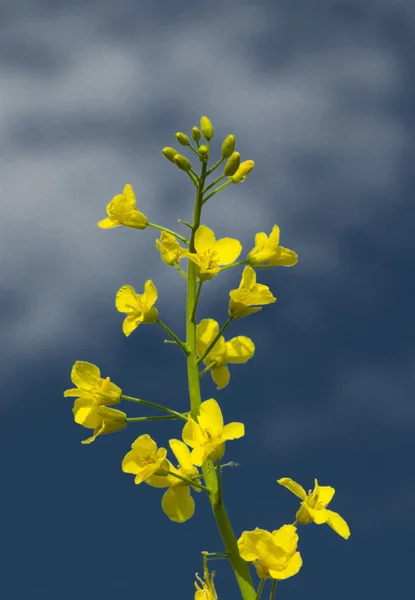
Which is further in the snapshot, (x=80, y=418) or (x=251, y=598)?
(x=80, y=418)

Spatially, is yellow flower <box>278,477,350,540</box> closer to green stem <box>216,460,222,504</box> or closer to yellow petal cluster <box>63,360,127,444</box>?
green stem <box>216,460,222,504</box>

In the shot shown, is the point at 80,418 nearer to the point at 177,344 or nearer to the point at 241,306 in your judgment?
the point at 177,344

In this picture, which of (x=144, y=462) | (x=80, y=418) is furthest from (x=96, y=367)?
(x=144, y=462)

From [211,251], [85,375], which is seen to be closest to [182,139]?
[211,251]

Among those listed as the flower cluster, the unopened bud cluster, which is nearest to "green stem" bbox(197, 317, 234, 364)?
the flower cluster

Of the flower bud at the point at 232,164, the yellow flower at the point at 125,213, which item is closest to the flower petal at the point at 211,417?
the yellow flower at the point at 125,213

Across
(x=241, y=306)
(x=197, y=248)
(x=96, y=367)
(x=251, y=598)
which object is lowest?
(x=251, y=598)

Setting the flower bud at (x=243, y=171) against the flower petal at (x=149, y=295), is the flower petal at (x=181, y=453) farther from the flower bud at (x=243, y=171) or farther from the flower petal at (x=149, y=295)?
the flower bud at (x=243, y=171)
